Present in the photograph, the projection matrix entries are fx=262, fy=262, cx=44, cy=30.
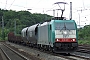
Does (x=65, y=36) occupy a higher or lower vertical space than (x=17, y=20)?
lower

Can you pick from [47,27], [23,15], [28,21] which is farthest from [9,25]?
[47,27]

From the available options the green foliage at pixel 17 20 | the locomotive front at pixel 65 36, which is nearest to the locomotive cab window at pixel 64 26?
the locomotive front at pixel 65 36

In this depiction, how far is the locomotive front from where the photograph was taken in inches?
899

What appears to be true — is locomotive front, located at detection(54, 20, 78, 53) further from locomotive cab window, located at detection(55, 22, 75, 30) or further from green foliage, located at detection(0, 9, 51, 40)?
green foliage, located at detection(0, 9, 51, 40)

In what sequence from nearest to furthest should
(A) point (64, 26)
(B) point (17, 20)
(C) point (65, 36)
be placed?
(C) point (65, 36) < (A) point (64, 26) < (B) point (17, 20)

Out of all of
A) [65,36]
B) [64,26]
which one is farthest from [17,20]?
[65,36]

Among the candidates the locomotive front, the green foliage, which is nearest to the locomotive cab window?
the locomotive front

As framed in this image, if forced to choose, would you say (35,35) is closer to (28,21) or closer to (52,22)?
(52,22)

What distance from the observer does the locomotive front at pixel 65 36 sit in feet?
74.9

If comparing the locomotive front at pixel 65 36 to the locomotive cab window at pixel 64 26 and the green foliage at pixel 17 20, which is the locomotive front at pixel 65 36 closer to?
the locomotive cab window at pixel 64 26

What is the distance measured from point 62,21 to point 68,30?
3.52 ft

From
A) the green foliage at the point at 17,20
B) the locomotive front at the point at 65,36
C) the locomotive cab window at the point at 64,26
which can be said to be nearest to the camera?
the locomotive front at the point at 65,36

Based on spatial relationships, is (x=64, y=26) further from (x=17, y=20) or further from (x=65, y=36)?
(x=17, y=20)

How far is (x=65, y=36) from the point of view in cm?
2333
